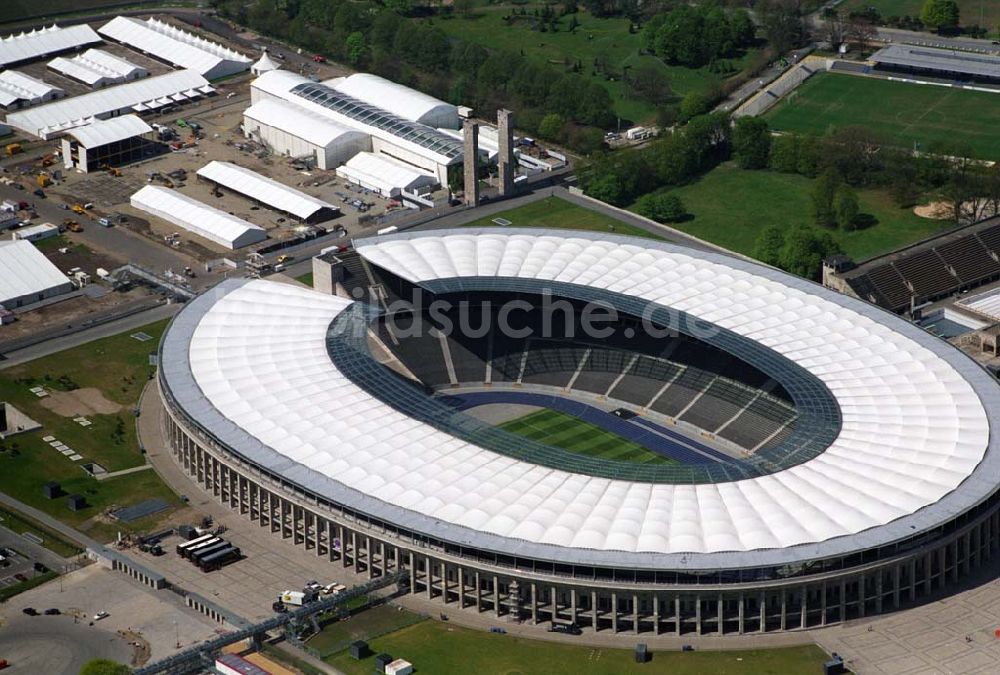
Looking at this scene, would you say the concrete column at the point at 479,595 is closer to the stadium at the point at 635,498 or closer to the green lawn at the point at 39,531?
the stadium at the point at 635,498

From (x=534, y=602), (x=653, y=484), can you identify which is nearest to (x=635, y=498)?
(x=653, y=484)

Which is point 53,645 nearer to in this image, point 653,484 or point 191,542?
point 191,542

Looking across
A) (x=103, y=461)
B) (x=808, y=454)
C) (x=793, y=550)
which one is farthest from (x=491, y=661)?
(x=103, y=461)

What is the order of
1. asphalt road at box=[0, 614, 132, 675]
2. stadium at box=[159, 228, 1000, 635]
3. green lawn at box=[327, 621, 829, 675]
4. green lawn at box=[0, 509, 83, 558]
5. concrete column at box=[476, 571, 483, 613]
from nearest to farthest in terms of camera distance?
green lawn at box=[327, 621, 829, 675], asphalt road at box=[0, 614, 132, 675], stadium at box=[159, 228, 1000, 635], concrete column at box=[476, 571, 483, 613], green lawn at box=[0, 509, 83, 558]

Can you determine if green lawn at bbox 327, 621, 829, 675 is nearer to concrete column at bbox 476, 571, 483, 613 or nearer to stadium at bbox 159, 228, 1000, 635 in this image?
stadium at bbox 159, 228, 1000, 635

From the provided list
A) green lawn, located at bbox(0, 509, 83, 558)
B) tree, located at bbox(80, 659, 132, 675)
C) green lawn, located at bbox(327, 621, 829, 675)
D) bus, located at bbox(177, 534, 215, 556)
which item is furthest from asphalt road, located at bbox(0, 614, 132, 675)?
green lawn, located at bbox(327, 621, 829, 675)

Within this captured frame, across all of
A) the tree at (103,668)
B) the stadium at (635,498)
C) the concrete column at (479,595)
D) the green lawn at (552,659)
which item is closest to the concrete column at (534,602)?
the stadium at (635,498)
